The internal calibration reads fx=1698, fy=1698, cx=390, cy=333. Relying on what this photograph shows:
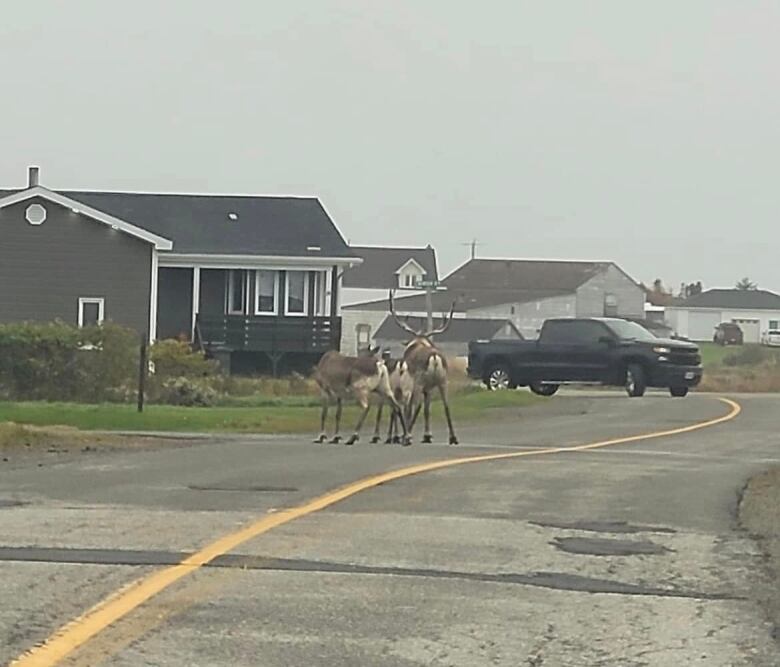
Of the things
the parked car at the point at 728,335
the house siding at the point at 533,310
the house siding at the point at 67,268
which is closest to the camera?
the house siding at the point at 67,268

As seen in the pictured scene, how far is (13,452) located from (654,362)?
21694 mm

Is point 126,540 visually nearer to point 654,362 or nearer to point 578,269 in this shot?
point 654,362

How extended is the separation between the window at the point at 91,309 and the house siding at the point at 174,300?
4363mm

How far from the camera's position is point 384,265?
A: 103 meters

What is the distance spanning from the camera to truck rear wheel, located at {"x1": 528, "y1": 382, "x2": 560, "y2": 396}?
135 ft

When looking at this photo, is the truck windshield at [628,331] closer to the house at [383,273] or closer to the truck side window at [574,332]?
the truck side window at [574,332]

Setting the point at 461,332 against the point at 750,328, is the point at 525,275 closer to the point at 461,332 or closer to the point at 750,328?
Result: the point at 461,332

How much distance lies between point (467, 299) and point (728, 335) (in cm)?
2304

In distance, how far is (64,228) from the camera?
45.2 meters

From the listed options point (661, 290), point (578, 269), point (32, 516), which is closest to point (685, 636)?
point (32, 516)

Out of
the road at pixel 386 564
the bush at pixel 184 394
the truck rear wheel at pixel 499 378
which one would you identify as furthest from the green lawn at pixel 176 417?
the truck rear wheel at pixel 499 378

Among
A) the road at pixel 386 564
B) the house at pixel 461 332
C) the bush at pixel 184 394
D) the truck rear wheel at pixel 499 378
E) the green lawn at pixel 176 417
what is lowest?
the road at pixel 386 564

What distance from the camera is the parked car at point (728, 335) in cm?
11050

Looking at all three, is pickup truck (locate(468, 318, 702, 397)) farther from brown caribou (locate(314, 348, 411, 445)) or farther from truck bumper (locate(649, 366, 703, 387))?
brown caribou (locate(314, 348, 411, 445))
